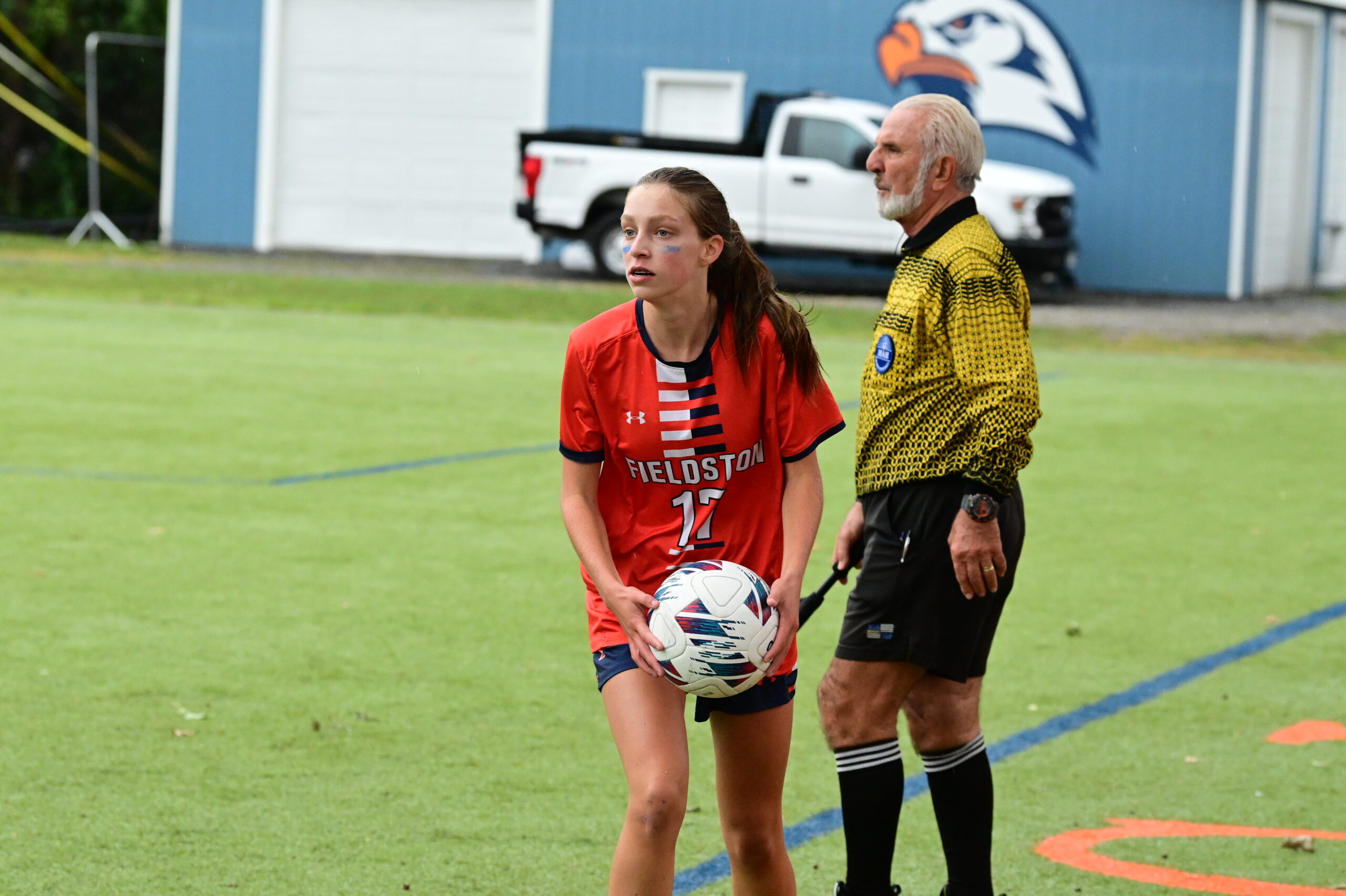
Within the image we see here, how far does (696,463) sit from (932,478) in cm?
62

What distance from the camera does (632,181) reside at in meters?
23.3

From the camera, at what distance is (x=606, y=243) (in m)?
24.6

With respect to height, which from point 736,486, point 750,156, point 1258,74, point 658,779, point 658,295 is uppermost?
point 1258,74

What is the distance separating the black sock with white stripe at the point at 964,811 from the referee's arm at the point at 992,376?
0.73 m

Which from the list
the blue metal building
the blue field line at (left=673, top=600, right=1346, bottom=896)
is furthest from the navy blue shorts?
the blue metal building

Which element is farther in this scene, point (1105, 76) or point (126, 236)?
point (126, 236)

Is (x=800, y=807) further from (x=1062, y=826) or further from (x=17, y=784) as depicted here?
(x=17, y=784)

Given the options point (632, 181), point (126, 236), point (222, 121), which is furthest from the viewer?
point (126, 236)

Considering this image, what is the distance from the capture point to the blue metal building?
25797mm

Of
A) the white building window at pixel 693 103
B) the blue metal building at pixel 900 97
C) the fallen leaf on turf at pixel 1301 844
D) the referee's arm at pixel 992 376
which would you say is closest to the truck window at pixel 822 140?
the blue metal building at pixel 900 97

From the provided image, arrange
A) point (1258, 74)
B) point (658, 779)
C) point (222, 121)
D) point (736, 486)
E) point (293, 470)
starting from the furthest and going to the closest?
point (222, 121) < point (1258, 74) < point (293, 470) < point (736, 486) < point (658, 779)

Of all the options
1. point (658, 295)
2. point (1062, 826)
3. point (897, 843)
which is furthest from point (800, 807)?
point (658, 295)

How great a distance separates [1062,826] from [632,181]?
1884 cm

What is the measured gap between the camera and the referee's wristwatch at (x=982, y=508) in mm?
3971
